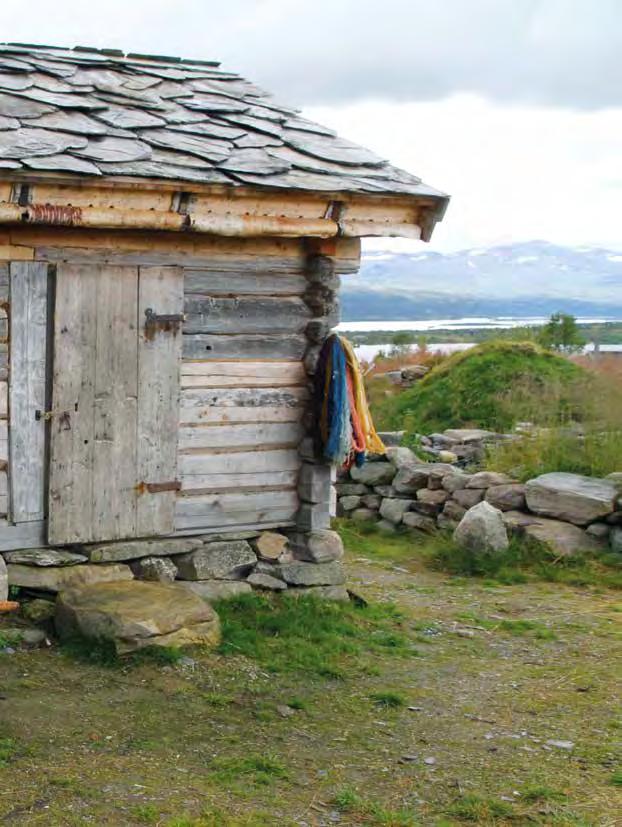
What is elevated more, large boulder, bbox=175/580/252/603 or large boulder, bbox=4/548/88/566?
large boulder, bbox=4/548/88/566

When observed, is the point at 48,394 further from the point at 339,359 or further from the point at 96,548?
the point at 339,359

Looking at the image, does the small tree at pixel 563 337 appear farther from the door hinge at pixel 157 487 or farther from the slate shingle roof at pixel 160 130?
the door hinge at pixel 157 487

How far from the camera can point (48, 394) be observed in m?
7.40

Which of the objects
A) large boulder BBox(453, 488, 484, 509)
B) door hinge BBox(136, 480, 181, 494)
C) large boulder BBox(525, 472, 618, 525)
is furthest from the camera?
large boulder BBox(453, 488, 484, 509)

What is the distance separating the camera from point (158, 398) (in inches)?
304

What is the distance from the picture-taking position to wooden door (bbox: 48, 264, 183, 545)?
24.3 ft

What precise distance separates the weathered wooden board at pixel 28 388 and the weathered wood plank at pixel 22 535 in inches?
1.9

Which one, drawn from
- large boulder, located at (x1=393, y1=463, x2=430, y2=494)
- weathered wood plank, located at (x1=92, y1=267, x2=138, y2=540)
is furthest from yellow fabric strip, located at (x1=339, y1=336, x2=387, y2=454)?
large boulder, located at (x1=393, y1=463, x2=430, y2=494)

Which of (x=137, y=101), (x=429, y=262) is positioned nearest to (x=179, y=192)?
(x=137, y=101)

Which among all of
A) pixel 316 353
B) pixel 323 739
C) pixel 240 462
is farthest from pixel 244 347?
pixel 323 739

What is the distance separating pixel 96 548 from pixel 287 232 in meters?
2.37

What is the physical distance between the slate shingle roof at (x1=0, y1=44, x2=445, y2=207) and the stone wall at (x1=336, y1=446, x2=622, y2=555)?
4045 mm

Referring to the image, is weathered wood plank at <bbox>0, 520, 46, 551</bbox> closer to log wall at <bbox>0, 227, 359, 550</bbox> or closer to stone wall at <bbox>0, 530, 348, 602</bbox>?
stone wall at <bbox>0, 530, 348, 602</bbox>

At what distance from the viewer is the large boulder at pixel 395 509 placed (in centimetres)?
1230
